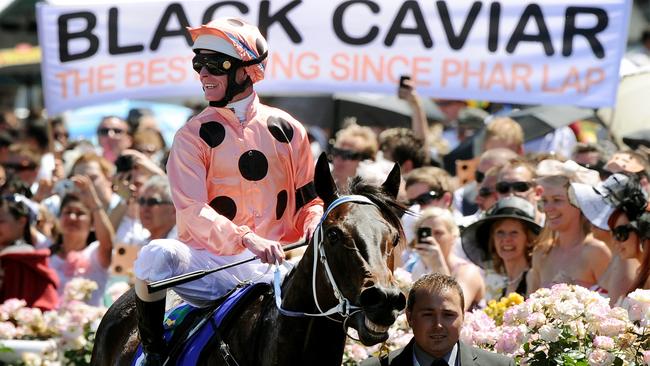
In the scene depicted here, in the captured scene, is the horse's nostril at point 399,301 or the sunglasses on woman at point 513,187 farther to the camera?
the sunglasses on woman at point 513,187

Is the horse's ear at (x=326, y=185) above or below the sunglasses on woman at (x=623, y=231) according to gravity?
above

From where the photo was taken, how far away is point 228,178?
636 cm

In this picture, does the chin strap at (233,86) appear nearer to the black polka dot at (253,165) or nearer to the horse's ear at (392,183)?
the black polka dot at (253,165)

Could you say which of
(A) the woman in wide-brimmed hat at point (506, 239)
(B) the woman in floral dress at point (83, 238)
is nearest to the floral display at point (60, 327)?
(B) the woman in floral dress at point (83, 238)

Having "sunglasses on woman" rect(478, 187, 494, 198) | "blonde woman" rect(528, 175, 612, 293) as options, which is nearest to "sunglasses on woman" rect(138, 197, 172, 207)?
"sunglasses on woman" rect(478, 187, 494, 198)

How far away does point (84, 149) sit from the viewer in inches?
593

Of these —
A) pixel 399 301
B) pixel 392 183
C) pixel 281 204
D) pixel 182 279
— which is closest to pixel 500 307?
pixel 281 204

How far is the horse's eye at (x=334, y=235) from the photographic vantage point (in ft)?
17.6

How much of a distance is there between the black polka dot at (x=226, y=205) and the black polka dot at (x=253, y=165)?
0.51 ft

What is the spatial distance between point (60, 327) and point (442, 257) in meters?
2.95

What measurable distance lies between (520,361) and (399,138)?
4676 mm

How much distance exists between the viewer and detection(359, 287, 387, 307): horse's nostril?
500 cm

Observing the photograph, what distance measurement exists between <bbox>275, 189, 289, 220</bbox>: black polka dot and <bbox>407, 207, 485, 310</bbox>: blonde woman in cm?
201

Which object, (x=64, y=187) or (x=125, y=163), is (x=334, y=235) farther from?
(x=64, y=187)
